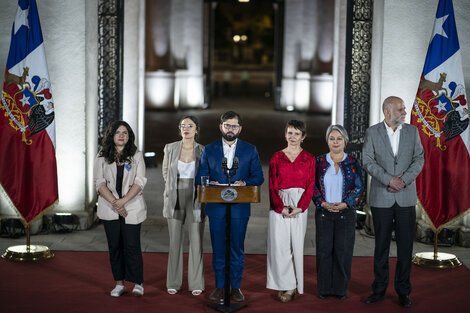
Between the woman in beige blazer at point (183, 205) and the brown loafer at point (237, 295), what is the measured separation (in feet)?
1.24

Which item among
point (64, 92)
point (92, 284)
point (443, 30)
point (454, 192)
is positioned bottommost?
point (92, 284)

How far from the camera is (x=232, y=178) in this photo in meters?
7.60

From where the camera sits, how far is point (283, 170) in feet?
25.0

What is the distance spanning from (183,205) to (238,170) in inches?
29.1

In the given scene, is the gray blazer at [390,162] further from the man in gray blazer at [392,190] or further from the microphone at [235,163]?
the microphone at [235,163]

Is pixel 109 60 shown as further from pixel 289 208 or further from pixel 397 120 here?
pixel 397 120

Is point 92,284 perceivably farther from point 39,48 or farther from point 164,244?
point 39,48

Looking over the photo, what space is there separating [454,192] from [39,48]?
5235 mm

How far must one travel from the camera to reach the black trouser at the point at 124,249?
25.3ft

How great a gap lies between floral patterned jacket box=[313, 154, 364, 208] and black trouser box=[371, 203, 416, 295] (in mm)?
276

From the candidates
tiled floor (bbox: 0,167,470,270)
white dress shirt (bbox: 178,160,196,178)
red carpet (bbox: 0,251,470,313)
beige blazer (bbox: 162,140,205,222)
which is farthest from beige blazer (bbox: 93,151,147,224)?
tiled floor (bbox: 0,167,470,270)

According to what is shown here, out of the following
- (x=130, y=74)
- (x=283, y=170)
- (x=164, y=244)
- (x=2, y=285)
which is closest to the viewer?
(x=283, y=170)

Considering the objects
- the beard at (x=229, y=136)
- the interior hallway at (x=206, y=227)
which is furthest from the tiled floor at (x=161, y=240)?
the beard at (x=229, y=136)

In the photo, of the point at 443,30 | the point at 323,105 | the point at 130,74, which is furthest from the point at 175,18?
the point at 443,30
